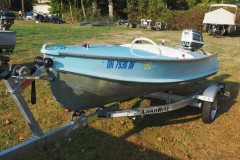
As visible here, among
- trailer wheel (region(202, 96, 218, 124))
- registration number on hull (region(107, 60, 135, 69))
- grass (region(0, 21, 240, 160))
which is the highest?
registration number on hull (region(107, 60, 135, 69))

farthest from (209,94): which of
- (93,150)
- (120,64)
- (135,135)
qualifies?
(93,150)

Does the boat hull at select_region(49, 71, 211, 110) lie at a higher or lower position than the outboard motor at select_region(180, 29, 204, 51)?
lower

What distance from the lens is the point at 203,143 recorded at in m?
5.11

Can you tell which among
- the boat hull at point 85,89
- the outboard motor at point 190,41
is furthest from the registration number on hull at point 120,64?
the outboard motor at point 190,41

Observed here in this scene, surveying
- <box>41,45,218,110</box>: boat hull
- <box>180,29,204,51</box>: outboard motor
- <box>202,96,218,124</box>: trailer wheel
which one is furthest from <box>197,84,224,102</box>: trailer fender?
<box>180,29,204,51</box>: outboard motor

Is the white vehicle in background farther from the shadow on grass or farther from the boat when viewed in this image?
the shadow on grass

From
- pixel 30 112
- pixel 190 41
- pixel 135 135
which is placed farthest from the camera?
pixel 190 41

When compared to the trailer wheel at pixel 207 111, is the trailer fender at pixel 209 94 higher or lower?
higher

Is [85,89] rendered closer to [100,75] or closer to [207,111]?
[100,75]

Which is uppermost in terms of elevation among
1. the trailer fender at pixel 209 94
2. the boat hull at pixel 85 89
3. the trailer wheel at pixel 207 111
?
the boat hull at pixel 85 89

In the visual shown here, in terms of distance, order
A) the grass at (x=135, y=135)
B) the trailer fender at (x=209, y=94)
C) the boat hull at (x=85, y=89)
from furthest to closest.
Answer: the trailer fender at (x=209, y=94)
the grass at (x=135, y=135)
the boat hull at (x=85, y=89)

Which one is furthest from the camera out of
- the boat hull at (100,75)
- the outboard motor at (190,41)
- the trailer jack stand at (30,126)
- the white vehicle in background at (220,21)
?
the white vehicle in background at (220,21)

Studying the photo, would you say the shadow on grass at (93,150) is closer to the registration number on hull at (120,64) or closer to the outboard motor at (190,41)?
the registration number on hull at (120,64)

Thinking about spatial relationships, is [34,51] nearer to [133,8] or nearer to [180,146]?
[180,146]
